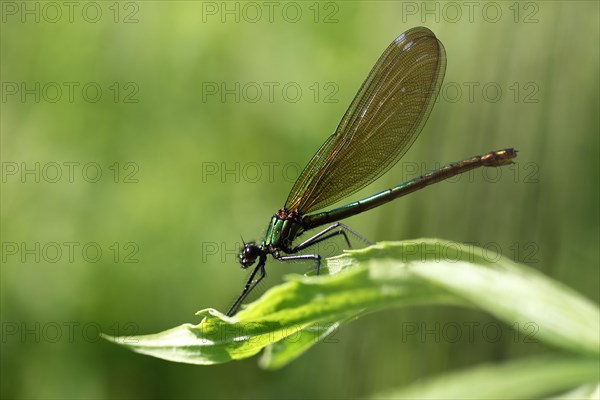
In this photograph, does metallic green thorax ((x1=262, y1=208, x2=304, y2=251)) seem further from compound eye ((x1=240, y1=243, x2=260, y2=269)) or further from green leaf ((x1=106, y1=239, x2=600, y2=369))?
green leaf ((x1=106, y1=239, x2=600, y2=369))

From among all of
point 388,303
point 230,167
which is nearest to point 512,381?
point 388,303

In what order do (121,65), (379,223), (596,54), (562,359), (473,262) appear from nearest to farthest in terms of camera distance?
1. (562,359)
2. (473,262)
3. (596,54)
4. (379,223)
5. (121,65)

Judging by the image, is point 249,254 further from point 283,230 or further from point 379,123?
point 379,123

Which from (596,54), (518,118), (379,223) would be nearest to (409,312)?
(379,223)

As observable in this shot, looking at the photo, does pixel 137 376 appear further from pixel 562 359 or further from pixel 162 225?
pixel 562 359

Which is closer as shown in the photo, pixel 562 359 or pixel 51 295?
pixel 562 359

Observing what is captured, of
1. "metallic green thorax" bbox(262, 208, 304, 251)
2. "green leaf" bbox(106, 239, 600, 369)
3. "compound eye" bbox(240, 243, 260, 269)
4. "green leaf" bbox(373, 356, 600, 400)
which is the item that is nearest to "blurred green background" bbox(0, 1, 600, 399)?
"metallic green thorax" bbox(262, 208, 304, 251)

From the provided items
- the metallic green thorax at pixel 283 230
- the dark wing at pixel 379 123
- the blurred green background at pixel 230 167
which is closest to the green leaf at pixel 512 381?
the dark wing at pixel 379 123
